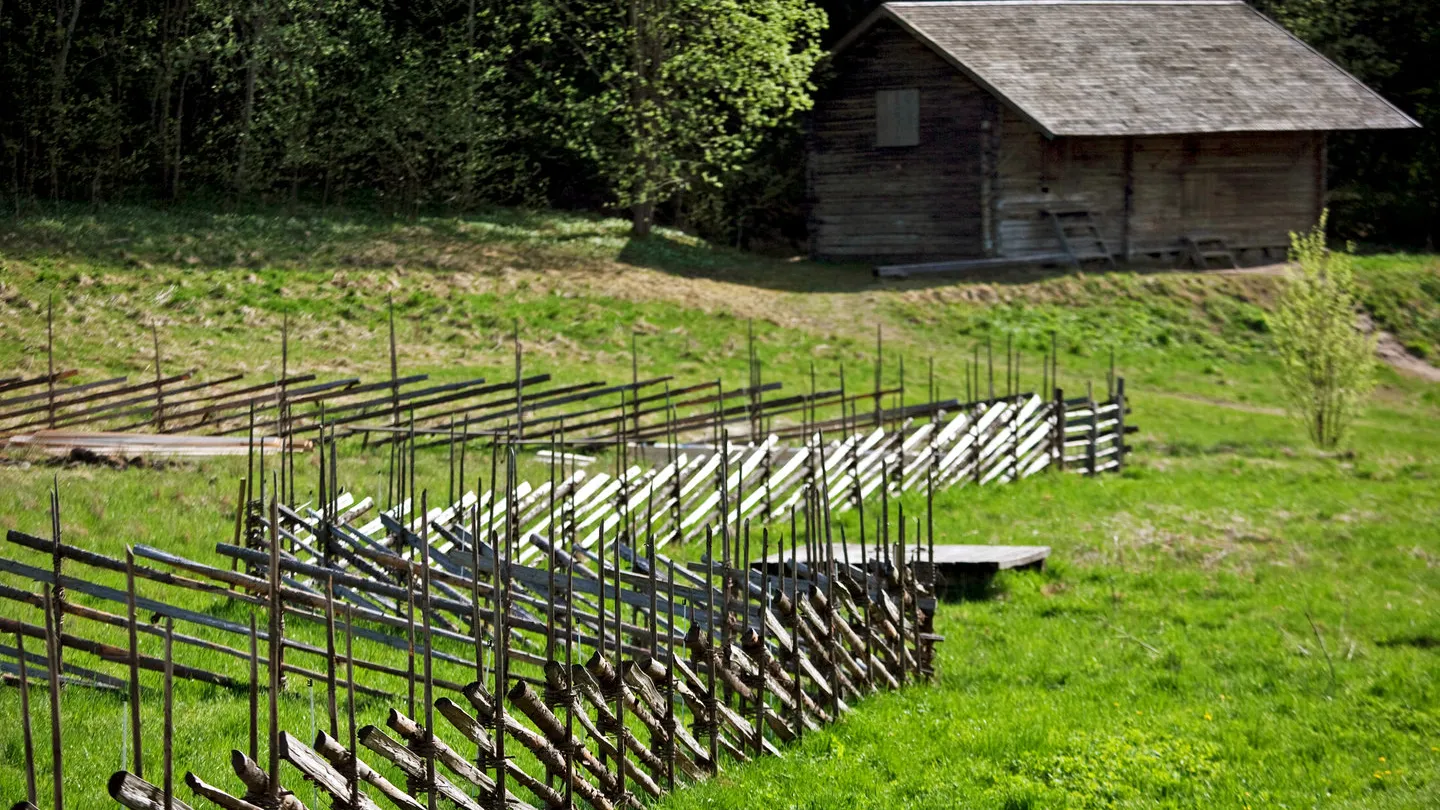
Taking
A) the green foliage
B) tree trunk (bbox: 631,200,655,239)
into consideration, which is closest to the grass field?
tree trunk (bbox: 631,200,655,239)

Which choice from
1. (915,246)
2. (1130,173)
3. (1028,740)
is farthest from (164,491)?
(1130,173)

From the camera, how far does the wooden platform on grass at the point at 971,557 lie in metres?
12.5

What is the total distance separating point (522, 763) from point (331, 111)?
974 inches

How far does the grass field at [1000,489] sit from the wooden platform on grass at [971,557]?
0.26m

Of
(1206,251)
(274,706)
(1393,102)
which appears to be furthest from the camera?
(1393,102)

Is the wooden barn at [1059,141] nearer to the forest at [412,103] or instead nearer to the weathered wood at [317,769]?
the forest at [412,103]

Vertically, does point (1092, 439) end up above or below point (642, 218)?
below

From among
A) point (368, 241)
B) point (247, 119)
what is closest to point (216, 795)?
point (368, 241)

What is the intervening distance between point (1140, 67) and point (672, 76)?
966 cm

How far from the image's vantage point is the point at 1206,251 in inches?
1270

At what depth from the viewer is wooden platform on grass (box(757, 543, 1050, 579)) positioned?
1253 cm

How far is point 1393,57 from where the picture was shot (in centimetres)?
3828

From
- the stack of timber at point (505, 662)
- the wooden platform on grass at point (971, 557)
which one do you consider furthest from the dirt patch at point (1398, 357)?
the stack of timber at point (505, 662)

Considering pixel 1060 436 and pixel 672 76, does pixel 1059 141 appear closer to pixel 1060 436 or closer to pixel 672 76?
pixel 672 76
